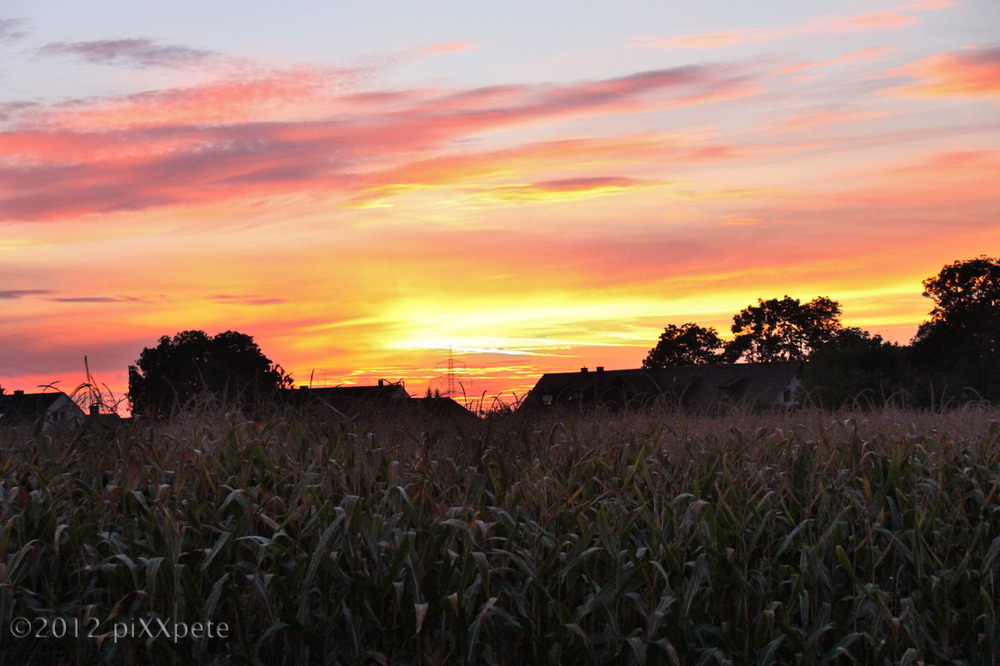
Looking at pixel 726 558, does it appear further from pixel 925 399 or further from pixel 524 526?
pixel 925 399

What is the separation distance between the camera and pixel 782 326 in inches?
2670

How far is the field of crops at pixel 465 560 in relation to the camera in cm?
478

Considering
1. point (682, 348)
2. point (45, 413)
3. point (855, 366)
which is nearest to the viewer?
point (45, 413)

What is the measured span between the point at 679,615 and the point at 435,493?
6.40 ft

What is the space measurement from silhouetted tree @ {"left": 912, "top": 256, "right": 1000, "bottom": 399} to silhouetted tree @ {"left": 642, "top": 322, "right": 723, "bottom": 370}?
2158 cm

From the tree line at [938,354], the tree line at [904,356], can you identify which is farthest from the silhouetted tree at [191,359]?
the tree line at [938,354]

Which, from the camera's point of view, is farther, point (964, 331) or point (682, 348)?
point (682, 348)

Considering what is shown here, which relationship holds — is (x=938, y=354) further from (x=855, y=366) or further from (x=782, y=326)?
(x=782, y=326)

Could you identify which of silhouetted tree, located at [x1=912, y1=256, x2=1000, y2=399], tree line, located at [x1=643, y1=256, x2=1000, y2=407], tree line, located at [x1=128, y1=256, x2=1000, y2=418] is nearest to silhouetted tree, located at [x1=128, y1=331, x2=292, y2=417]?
tree line, located at [x1=128, y1=256, x2=1000, y2=418]

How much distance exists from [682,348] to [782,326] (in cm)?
792

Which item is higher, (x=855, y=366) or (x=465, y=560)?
(x=855, y=366)

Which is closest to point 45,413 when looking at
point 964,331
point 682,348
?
point 964,331

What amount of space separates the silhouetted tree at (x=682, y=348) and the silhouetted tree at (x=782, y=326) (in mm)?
2466

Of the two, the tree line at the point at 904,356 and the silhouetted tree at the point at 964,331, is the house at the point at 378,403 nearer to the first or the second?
the tree line at the point at 904,356
